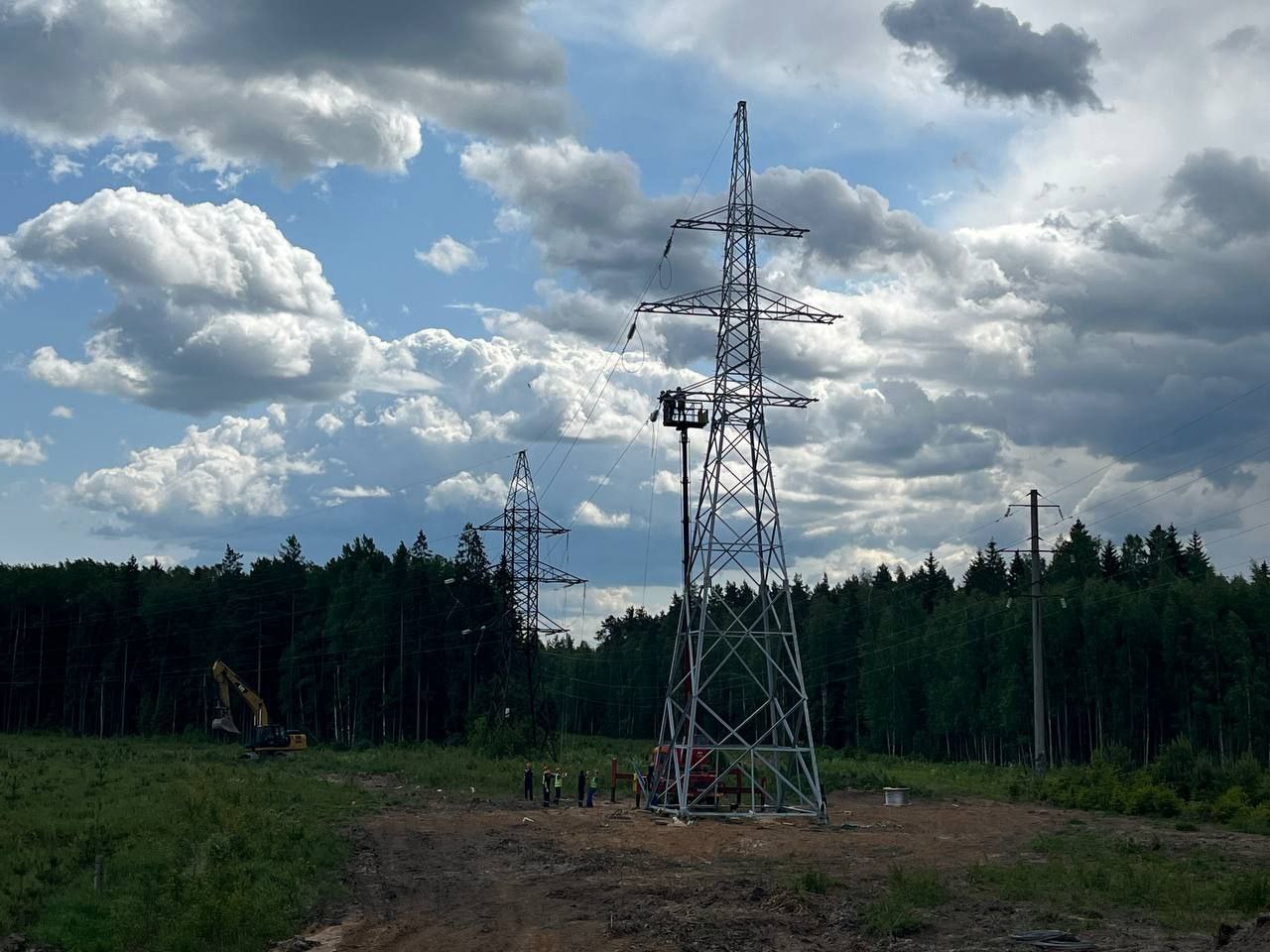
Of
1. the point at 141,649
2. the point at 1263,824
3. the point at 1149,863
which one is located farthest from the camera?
the point at 141,649

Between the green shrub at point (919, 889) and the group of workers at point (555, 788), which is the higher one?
the green shrub at point (919, 889)

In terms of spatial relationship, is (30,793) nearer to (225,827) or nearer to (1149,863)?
(225,827)

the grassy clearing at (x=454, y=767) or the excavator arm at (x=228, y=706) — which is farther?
the excavator arm at (x=228, y=706)

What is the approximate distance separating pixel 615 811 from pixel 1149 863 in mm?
20307

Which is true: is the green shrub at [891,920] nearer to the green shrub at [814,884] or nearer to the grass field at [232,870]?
the grass field at [232,870]

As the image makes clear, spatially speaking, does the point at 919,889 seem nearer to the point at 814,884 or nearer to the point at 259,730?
the point at 814,884

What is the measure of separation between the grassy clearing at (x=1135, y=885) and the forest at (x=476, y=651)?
177 feet

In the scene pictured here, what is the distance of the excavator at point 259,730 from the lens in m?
74.6

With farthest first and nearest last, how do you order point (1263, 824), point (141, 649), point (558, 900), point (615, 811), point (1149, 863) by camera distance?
point (141, 649)
point (615, 811)
point (1263, 824)
point (1149, 863)
point (558, 900)

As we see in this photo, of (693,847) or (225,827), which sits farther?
(693,847)

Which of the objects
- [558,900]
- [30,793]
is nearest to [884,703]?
[30,793]

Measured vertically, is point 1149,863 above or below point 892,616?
below

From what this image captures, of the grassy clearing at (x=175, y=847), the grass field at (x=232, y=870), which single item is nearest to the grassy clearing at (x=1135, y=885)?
the grass field at (x=232, y=870)

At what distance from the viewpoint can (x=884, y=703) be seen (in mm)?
109625
